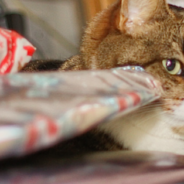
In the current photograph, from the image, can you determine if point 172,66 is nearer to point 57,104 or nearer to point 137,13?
point 137,13

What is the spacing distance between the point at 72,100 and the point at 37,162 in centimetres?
13

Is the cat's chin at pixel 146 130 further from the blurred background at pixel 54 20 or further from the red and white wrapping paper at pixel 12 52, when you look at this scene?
the blurred background at pixel 54 20

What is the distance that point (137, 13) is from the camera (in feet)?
2.54

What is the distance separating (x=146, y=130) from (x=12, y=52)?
0.48m

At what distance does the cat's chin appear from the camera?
0.68 metres

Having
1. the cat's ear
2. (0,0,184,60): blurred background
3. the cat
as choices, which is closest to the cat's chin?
the cat

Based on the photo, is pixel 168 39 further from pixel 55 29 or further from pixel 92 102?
pixel 55 29

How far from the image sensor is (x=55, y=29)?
211cm

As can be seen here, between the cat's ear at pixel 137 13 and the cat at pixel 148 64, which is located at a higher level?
the cat's ear at pixel 137 13

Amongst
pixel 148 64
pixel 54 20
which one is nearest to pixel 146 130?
pixel 148 64

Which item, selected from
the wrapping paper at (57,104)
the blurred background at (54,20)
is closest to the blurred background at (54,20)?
the blurred background at (54,20)

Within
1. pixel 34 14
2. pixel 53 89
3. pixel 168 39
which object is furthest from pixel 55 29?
pixel 53 89

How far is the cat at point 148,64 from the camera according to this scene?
67 centimetres

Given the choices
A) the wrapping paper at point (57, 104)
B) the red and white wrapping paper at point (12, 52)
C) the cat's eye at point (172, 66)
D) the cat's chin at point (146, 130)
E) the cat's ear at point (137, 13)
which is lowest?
the cat's chin at point (146, 130)
